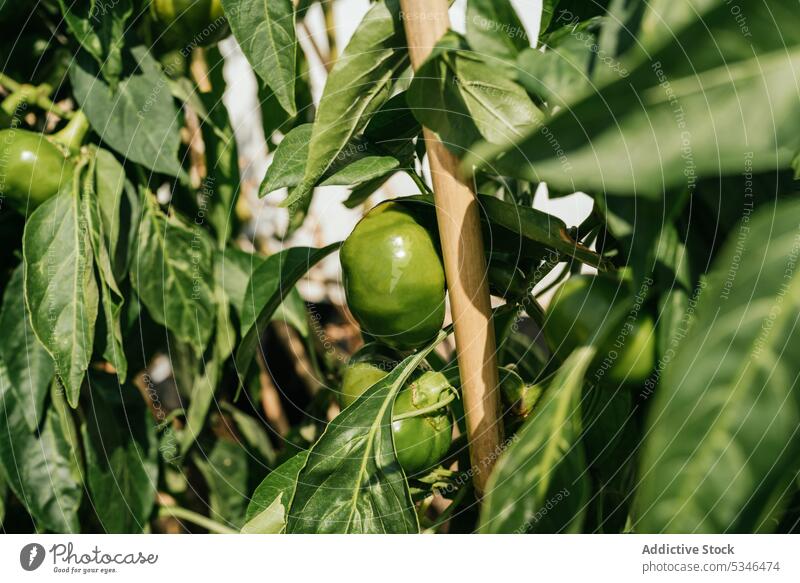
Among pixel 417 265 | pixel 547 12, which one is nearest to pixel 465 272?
pixel 417 265

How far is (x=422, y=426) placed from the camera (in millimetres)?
389

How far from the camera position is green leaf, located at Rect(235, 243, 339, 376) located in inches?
17.5

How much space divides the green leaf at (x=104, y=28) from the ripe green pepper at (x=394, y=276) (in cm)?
25

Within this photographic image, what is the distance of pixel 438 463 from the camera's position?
1.36ft

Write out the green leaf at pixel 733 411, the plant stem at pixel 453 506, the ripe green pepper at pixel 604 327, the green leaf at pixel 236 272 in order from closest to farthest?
1. the green leaf at pixel 733 411
2. the ripe green pepper at pixel 604 327
3. the plant stem at pixel 453 506
4. the green leaf at pixel 236 272

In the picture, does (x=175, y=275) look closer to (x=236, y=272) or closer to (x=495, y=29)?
(x=236, y=272)

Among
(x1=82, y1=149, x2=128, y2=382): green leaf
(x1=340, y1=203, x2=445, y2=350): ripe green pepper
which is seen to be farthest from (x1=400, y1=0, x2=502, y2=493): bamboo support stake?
(x1=82, y1=149, x2=128, y2=382): green leaf

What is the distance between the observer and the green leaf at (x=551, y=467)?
297 mm

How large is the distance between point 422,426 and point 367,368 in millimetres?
51

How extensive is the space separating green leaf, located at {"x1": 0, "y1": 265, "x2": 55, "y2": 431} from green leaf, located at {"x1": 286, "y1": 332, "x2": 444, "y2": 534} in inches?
10.1

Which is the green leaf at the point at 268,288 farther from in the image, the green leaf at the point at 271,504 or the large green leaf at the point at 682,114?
the large green leaf at the point at 682,114

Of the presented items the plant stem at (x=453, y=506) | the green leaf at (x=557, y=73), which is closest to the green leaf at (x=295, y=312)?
the plant stem at (x=453, y=506)
